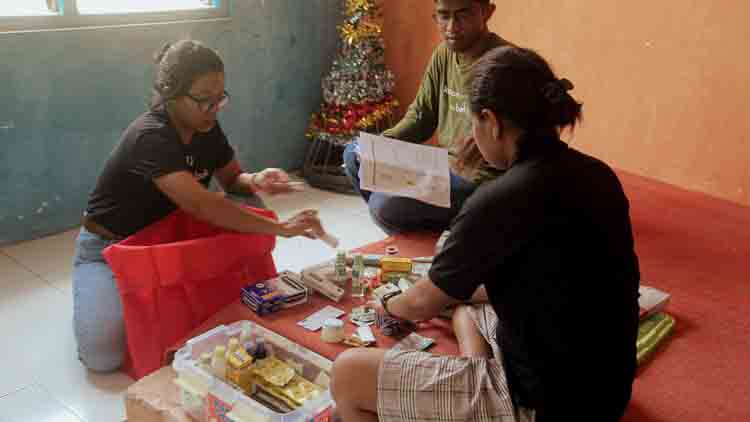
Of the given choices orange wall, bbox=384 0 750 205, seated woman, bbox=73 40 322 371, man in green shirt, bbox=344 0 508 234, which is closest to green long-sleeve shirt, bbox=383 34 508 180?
man in green shirt, bbox=344 0 508 234

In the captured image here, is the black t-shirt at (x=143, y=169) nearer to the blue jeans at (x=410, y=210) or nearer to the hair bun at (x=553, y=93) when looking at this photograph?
the blue jeans at (x=410, y=210)

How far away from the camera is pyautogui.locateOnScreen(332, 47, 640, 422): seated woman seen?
127 cm

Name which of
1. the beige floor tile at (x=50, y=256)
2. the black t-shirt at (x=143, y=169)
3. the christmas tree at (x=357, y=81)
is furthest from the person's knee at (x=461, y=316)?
the christmas tree at (x=357, y=81)

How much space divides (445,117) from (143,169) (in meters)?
1.17

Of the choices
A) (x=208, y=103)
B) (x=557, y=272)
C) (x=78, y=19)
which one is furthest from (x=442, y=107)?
(x=78, y=19)

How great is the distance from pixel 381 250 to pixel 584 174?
4.31ft

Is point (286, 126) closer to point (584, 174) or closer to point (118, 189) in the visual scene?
point (118, 189)

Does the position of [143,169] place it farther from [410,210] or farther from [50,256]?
[50,256]

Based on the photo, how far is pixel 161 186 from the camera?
2051 mm

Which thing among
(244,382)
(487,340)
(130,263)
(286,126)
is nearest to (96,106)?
(286,126)

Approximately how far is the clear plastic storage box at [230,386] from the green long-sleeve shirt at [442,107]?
1048mm

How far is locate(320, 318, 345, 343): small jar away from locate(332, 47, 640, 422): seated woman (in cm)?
50

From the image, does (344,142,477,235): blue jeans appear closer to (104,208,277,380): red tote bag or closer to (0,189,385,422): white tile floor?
(0,189,385,422): white tile floor

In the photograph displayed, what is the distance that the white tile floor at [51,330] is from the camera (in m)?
2.04
